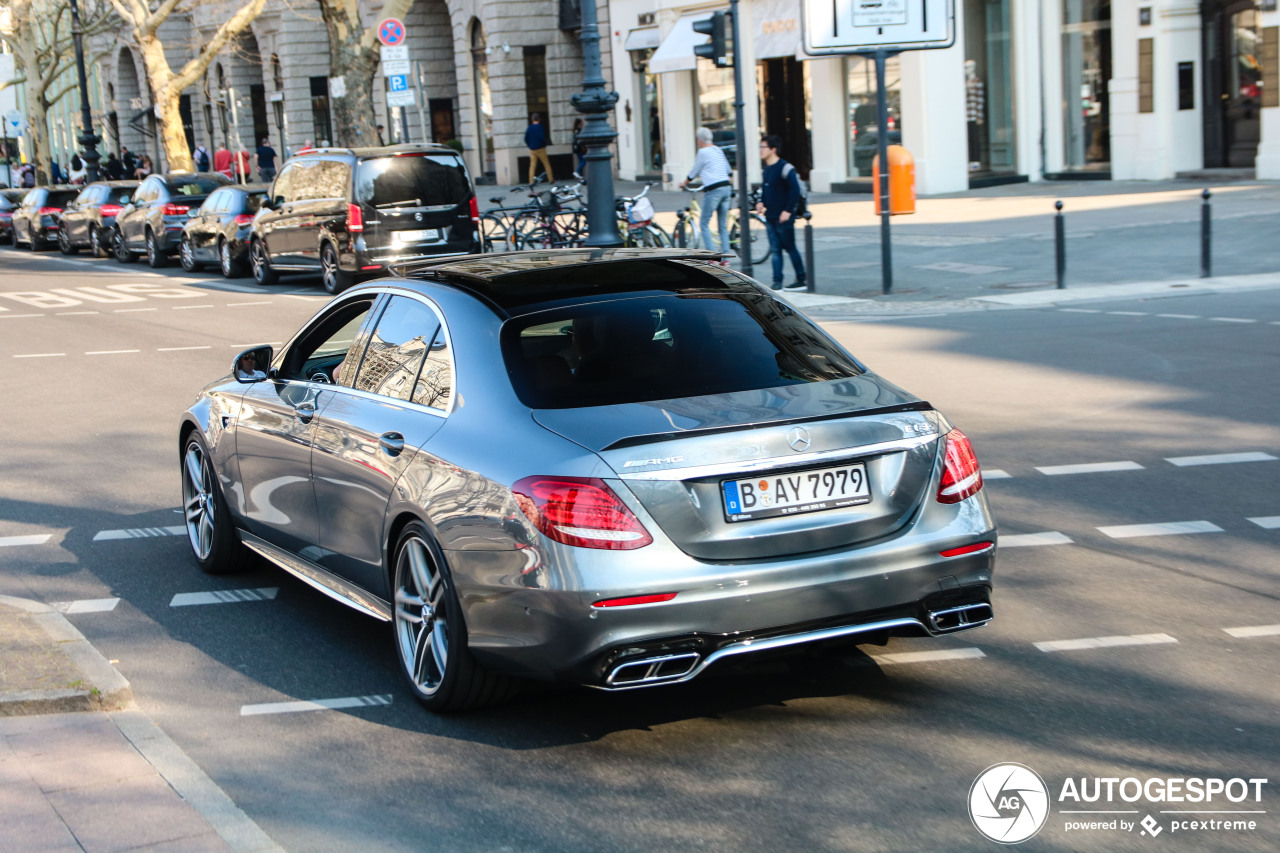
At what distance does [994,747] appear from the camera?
456 cm

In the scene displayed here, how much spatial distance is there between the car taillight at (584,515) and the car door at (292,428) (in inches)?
65.6

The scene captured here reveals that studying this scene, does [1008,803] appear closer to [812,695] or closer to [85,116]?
[812,695]

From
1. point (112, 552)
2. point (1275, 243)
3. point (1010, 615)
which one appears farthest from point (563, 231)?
point (1010, 615)

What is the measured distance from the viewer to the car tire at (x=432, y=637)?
4.87 m

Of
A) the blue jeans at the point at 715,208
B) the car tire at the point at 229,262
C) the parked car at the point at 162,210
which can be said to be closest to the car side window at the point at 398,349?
the blue jeans at the point at 715,208

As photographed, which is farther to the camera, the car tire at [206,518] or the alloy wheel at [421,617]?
the car tire at [206,518]

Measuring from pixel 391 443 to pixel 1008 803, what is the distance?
2321 mm

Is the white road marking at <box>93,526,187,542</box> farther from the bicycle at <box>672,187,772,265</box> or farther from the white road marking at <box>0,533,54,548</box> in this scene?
the bicycle at <box>672,187,772,265</box>

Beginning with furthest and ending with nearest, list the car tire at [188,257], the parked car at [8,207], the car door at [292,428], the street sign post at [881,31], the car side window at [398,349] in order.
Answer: the parked car at [8,207] < the car tire at [188,257] < the street sign post at [881,31] < the car door at [292,428] < the car side window at [398,349]

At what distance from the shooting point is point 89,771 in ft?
14.9

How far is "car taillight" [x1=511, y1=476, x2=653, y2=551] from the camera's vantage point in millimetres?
4445

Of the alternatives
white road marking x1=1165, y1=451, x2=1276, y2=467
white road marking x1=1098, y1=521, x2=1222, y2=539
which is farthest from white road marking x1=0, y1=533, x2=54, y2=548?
white road marking x1=1165, y1=451, x2=1276, y2=467

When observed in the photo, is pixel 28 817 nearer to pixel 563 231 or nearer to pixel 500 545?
pixel 500 545

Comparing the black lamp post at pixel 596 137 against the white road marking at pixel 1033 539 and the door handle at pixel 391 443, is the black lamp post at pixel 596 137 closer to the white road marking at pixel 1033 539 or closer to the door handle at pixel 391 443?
the white road marking at pixel 1033 539
